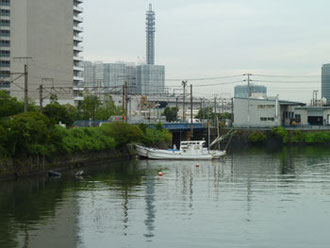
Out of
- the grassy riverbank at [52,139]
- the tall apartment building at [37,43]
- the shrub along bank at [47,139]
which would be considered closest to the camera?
the shrub along bank at [47,139]

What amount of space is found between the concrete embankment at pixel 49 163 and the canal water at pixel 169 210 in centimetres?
196

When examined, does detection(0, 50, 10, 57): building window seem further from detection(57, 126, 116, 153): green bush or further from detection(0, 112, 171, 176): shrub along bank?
detection(57, 126, 116, 153): green bush

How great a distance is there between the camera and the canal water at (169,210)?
112 feet

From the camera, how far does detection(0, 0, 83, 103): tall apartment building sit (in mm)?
135625

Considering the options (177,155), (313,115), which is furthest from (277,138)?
(177,155)

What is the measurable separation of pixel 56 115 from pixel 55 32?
54381mm

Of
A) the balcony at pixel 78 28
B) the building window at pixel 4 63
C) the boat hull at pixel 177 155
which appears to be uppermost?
the balcony at pixel 78 28

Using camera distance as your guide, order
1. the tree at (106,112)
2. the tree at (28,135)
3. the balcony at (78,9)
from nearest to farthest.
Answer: the tree at (28,135) < the tree at (106,112) < the balcony at (78,9)

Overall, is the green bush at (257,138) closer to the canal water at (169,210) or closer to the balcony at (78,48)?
the balcony at (78,48)

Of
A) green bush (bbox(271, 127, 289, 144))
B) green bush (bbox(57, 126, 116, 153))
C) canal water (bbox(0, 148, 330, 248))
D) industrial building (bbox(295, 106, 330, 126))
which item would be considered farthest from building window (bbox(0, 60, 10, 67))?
industrial building (bbox(295, 106, 330, 126))

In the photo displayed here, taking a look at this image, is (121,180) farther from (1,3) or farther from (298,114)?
(298,114)

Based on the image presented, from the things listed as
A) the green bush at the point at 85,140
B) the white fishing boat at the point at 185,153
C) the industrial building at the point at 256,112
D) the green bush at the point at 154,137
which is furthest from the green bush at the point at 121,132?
the industrial building at the point at 256,112

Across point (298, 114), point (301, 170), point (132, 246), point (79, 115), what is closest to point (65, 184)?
point (132, 246)

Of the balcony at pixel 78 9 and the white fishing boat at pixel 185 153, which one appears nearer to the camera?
the white fishing boat at pixel 185 153
